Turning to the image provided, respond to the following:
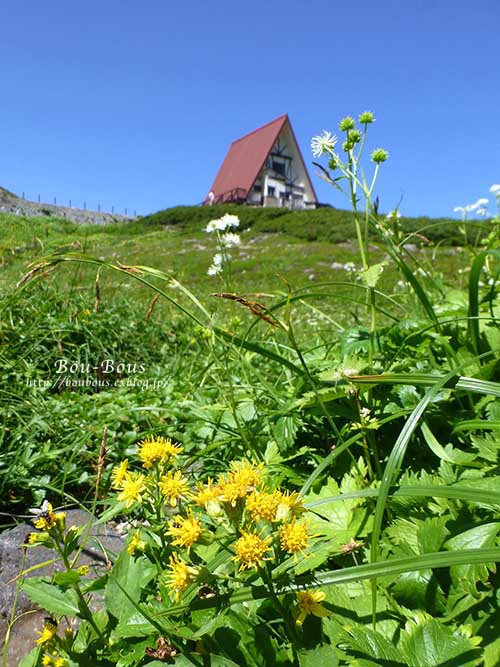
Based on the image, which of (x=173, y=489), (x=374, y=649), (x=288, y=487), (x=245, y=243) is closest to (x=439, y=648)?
(x=374, y=649)

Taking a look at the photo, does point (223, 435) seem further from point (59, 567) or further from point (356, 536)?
point (356, 536)

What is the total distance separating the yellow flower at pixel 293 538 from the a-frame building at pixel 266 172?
109 feet

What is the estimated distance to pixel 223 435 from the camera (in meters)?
2.04

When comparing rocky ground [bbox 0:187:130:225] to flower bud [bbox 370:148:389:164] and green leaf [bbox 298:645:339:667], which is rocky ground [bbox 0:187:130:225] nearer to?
flower bud [bbox 370:148:389:164]

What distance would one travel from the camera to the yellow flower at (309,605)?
78 centimetres

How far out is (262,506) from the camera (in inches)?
29.5

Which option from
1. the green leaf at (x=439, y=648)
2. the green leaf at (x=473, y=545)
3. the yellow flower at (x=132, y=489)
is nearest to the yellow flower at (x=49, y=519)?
the yellow flower at (x=132, y=489)

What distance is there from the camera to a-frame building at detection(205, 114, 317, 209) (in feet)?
110

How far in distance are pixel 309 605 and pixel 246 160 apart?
36274 millimetres

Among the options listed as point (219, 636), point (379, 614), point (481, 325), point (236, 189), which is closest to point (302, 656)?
point (219, 636)

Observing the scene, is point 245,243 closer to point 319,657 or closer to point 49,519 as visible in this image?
point 49,519

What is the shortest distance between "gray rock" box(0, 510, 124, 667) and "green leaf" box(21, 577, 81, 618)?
289 millimetres

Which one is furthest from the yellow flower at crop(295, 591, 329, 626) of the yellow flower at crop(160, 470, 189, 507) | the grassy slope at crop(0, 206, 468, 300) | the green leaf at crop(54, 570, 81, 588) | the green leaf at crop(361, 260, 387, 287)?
the grassy slope at crop(0, 206, 468, 300)

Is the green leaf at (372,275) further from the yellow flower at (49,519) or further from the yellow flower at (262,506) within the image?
the yellow flower at (49,519)
